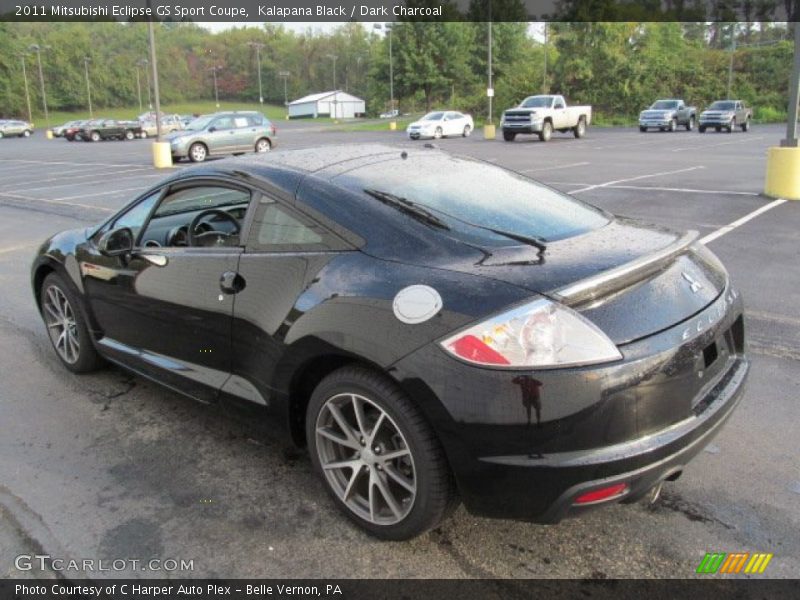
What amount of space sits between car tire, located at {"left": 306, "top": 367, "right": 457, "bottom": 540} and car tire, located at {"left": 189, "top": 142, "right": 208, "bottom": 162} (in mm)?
22540

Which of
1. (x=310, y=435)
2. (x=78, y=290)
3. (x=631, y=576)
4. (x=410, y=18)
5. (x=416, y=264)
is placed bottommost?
(x=631, y=576)

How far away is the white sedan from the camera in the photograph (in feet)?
126

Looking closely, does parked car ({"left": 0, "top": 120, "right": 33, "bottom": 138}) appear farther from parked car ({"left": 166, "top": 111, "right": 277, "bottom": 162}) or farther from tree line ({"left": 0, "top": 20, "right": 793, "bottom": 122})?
parked car ({"left": 166, "top": 111, "right": 277, "bottom": 162})

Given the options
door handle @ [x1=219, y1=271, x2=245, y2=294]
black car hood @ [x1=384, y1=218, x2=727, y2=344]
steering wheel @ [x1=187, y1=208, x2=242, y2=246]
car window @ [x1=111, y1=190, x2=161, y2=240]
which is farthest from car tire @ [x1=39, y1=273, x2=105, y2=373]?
black car hood @ [x1=384, y1=218, x2=727, y2=344]

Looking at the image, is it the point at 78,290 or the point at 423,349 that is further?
the point at 78,290

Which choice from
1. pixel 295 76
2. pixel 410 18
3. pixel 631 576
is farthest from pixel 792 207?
pixel 295 76

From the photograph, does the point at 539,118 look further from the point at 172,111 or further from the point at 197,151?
the point at 172,111

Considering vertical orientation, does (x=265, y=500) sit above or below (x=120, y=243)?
below

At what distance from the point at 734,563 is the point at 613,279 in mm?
1155

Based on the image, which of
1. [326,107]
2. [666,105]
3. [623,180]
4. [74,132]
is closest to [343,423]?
[623,180]

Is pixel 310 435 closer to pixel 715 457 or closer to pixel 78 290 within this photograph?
pixel 715 457

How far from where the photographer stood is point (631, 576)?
101 inches

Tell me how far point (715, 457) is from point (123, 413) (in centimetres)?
323

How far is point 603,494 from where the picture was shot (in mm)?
2336
